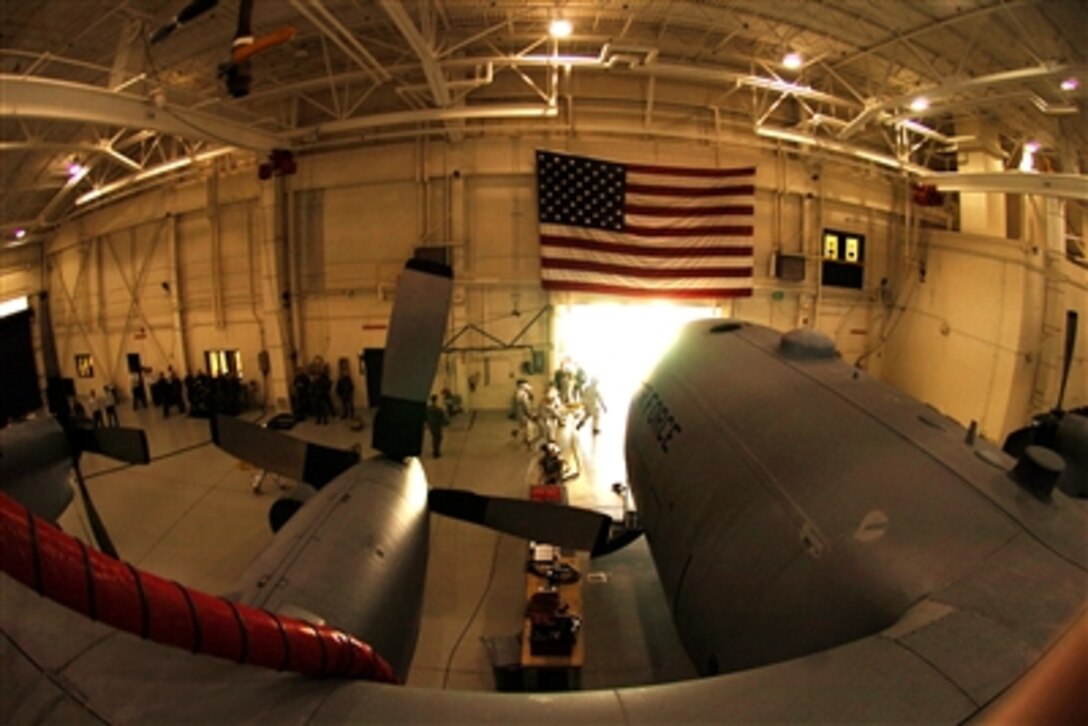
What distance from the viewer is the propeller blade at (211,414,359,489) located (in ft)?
14.2

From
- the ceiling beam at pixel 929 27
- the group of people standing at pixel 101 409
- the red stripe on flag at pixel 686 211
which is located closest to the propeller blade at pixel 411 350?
the group of people standing at pixel 101 409

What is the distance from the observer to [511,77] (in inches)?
443

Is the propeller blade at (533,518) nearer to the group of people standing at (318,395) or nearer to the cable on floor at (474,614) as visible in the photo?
the cable on floor at (474,614)

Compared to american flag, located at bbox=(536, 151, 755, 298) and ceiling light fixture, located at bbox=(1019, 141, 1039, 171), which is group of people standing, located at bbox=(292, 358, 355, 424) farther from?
ceiling light fixture, located at bbox=(1019, 141, 1039, 171)

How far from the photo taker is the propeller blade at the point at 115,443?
313cm

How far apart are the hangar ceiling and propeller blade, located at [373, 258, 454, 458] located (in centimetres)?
237

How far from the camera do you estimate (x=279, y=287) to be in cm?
1086

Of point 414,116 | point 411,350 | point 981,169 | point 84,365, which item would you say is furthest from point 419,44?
point 981,169

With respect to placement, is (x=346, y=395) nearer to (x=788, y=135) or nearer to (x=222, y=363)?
(x=222, y=363)

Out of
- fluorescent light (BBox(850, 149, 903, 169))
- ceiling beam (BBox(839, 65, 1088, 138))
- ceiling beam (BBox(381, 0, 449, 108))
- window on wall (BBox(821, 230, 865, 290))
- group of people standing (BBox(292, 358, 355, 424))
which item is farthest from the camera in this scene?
group of people standing (BBox(292, 358, 355, 424))

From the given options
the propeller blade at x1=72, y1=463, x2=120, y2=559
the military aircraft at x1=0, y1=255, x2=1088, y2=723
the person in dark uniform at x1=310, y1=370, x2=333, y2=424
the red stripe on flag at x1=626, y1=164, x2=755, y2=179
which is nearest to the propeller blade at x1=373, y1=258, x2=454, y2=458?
the military aircraft at x1=0, y1=255, x2=1088, y2=723

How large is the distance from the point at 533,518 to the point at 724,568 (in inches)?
72.0

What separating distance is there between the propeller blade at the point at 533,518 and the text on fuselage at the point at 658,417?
107 cm

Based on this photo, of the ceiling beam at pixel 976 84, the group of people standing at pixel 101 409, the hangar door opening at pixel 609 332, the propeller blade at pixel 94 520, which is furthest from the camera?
the hangar door opening at pixel 609 332
